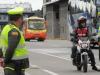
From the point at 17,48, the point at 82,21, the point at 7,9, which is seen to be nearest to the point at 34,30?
the point at 82,21

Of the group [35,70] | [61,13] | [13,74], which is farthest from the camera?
[61,13]

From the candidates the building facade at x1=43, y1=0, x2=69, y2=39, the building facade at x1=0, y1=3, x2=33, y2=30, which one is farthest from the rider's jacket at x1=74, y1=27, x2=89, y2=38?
the building facade at x1=0, y1=3, x2=33, y2=30

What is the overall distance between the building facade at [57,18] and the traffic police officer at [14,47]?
65472 millimetres

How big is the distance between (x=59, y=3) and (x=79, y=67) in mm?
66992

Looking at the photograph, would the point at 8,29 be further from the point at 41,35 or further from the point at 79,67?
Answer: the point at 41,35

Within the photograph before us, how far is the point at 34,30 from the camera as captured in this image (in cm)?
5941

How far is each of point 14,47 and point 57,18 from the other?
8009 centimetres

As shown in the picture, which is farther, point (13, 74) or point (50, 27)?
point (50, 27)

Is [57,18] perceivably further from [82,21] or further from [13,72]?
[13,72]

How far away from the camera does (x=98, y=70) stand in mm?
17266

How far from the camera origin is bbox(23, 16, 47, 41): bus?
192 feet

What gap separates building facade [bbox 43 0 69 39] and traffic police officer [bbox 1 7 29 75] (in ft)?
215

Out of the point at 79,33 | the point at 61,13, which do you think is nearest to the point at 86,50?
the point at 79,33

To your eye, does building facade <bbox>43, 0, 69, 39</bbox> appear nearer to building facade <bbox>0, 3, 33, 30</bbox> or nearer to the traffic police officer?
building facade <bbox>0, 3, 33, 30</bbox>
